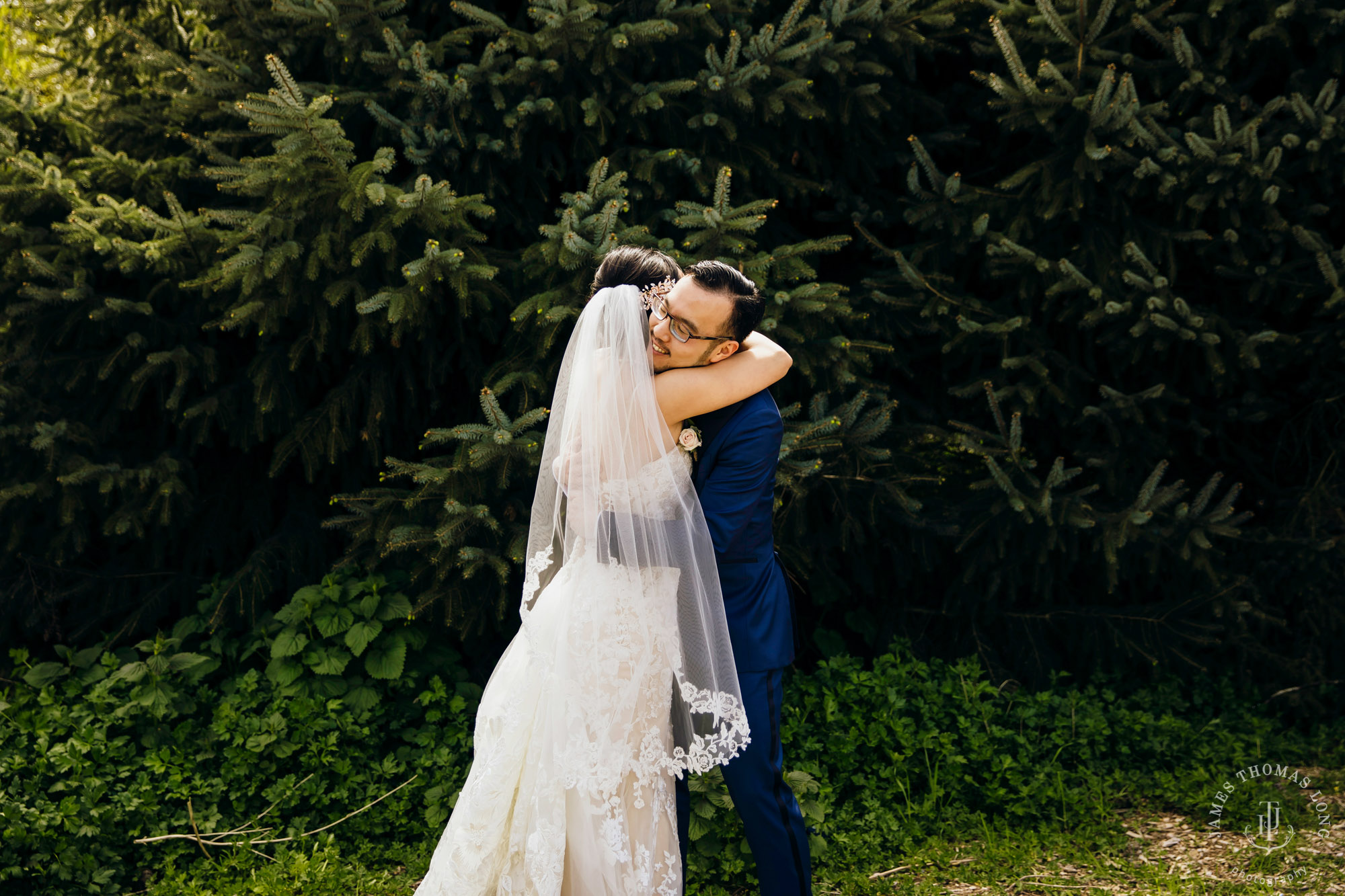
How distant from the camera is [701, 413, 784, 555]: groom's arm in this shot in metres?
2.57

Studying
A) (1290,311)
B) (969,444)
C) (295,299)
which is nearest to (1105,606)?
(969,444)

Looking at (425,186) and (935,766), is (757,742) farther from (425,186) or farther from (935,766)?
(425,186)

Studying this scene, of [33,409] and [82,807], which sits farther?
[33,409]

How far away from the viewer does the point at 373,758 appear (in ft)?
12.6

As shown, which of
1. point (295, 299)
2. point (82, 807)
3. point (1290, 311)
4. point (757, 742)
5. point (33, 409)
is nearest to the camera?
point (757, 742)

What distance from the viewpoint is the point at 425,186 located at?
11.3 feet

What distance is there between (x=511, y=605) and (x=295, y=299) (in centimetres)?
163

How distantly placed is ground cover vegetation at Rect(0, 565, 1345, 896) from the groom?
861 mm

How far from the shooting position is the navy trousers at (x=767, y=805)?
259 cm

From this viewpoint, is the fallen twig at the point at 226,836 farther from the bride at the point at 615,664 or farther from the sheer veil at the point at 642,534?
the sheer veil at the point at 642,534

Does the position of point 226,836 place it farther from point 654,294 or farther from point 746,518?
point 654,294

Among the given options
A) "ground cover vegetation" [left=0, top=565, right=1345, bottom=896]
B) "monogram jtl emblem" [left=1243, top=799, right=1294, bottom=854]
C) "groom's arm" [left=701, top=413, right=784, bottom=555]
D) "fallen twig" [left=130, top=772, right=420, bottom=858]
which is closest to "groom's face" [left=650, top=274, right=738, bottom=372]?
"groom's arm" [left=701, top=413, right=784, bottom=555]

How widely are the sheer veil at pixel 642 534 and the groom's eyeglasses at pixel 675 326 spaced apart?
0.07 metres
